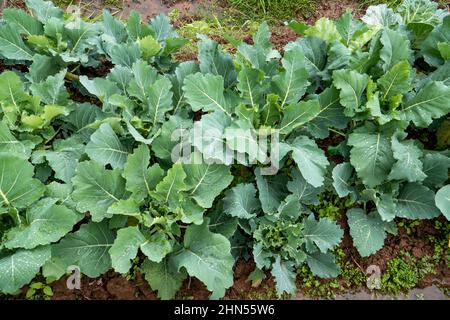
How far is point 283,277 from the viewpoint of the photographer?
3156 millimetres

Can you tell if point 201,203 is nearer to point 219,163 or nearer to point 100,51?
point 219,163

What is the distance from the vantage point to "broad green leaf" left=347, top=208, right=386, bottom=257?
329 centimetres

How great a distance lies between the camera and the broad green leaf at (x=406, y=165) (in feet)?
10.7

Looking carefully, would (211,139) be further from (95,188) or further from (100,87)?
(100,87)

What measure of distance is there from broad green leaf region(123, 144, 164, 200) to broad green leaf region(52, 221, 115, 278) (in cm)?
33

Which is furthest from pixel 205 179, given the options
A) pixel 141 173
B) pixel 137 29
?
pixel 137 29

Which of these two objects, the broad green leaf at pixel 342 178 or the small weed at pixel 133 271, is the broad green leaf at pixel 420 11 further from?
the small weed at pixel 133 271

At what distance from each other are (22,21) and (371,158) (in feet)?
9.09

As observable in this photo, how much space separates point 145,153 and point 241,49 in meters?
1.04

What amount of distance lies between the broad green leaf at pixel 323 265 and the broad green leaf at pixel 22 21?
2.67m

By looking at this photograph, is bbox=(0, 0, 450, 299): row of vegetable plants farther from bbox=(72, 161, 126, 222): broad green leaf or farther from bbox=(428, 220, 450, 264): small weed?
bbox=(428, 220, 450, 264): small weed

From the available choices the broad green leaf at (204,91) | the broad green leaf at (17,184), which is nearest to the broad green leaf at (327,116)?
the broad green leaf at (204,91)

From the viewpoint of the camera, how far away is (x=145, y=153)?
3.15m

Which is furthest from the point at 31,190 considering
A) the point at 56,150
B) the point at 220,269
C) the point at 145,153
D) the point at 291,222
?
the point at 291,222
